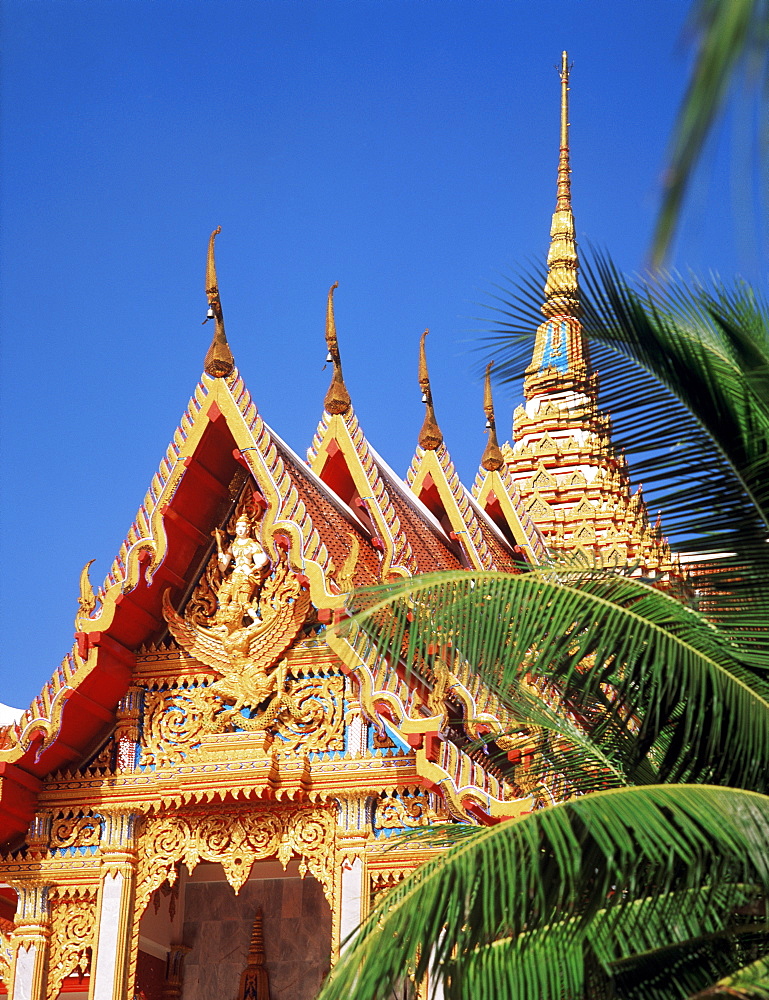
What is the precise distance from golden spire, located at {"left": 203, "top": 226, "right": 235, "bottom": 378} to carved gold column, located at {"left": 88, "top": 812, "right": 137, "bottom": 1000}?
355 cm

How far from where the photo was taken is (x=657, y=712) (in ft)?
19.7

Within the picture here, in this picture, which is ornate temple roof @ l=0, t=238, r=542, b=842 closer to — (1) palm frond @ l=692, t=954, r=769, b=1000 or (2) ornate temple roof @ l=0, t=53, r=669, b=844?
(2) ornate temple roof @ l=0, t=53, r=669, b=844

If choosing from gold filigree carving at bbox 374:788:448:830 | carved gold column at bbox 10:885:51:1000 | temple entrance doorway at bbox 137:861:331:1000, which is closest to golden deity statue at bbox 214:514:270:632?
gold filigree carving at bbox 374:788:448:830

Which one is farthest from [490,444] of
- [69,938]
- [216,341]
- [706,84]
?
[706,84]

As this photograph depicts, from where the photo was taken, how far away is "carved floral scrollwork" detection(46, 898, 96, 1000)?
1045cm

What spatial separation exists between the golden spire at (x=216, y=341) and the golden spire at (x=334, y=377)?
105 cm

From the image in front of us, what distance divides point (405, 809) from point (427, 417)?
4718mm

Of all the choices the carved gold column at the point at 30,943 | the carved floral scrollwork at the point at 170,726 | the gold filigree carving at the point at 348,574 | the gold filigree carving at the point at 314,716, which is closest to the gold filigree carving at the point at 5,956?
the carved gold column at the point at 30,943

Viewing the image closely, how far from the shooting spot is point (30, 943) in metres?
10.5

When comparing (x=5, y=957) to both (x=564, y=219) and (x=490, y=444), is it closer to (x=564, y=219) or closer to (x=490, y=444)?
(x=490, y=444)

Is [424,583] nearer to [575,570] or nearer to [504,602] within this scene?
[504,602]

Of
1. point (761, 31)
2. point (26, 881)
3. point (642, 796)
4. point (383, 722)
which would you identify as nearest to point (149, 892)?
point (26, 881)

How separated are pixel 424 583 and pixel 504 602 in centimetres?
39

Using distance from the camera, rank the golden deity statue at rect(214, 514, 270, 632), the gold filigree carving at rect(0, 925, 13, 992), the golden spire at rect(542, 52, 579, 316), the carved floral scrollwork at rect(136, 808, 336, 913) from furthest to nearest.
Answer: the golden spire at rect(542, 52, 579, 316) → the golden deity statue at rect(214, 514, 270, 632) → the gold filigree carving at rect(0, 925, 13, 992) → the carved floral scrollwork at rect(136, 808, 336, 913)
